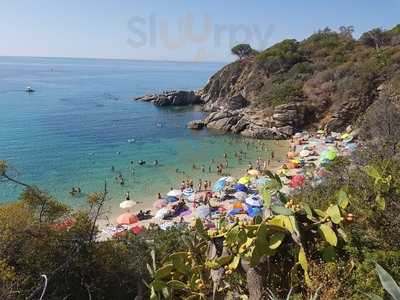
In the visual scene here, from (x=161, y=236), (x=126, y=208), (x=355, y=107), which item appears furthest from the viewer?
(x=355, y=107)

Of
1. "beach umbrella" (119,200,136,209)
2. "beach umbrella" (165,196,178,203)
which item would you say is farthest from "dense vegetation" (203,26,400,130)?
"beach umbrella" (119,200,136,209)

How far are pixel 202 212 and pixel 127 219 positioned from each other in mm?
4555

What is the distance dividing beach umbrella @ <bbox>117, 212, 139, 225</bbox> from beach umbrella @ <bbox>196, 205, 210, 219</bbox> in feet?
12.4

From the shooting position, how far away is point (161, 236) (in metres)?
12.5

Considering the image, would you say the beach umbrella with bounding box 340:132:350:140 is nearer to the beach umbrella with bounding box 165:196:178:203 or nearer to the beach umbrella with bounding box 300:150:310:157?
the beach umbrella with bounding box 300:150:310:157

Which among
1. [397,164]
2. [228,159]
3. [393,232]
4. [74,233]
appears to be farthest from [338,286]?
[228,159]

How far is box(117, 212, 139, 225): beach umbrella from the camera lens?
24.2 meters

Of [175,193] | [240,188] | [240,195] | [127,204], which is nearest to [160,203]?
[175,193]

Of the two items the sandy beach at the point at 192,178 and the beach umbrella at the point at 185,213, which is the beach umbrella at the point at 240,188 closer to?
the beach umbrella at the point at 185,213

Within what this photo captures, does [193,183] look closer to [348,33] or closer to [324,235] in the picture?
[324,235]

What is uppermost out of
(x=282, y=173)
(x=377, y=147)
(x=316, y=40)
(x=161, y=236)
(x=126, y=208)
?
(x=316, y=40)

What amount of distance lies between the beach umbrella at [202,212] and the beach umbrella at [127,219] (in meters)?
3.79

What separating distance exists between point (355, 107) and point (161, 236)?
37717 millimetres

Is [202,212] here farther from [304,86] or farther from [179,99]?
[179,99]
